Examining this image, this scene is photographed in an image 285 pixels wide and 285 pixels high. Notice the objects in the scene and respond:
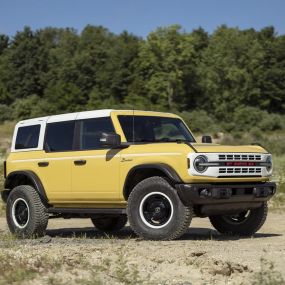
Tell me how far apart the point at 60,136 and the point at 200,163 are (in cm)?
293

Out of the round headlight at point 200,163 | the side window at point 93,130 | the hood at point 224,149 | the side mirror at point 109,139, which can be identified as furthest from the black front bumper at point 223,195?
the side window at point 93,130

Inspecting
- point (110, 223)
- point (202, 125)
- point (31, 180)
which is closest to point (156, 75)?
point (202, 125)

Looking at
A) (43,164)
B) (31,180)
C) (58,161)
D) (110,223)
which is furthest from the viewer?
(110,223)

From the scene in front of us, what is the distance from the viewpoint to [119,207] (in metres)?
10.9

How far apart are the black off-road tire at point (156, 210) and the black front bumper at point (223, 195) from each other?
153mm

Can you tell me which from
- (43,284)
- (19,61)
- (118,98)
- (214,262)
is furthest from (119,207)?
(19,61)

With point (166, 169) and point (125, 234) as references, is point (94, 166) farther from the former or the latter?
point (125, 234)

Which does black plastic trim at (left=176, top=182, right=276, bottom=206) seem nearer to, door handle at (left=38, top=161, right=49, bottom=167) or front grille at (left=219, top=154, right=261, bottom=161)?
front grille at (left=219, top=154, right=261, bottom=161)

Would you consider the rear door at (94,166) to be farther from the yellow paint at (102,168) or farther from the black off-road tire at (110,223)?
the black off-road tire at (110,223)

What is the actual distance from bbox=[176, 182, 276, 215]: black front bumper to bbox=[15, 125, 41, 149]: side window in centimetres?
337

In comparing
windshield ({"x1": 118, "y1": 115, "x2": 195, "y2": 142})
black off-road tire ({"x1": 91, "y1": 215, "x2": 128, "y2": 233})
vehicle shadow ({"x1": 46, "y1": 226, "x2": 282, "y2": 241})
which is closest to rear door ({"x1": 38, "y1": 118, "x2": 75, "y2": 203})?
vehicle shadow ({"x1": 46, "y1": 226, "x2": 282, "y2": 241})

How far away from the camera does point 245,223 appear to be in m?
11.5

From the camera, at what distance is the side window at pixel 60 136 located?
11.6m

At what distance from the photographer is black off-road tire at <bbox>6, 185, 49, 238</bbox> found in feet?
→ 38.2
